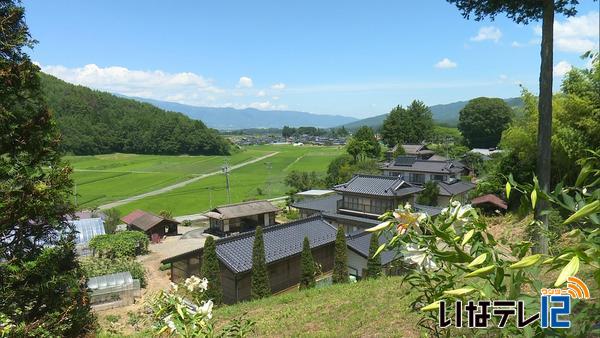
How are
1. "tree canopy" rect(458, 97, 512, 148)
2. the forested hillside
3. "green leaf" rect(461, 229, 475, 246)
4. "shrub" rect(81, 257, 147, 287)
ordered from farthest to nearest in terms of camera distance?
1. the forested hillside
2. "tree canopy" rect(458, 97, 512, 148)
3. "shrub" rect(81, 257, 147, 287)
4. "green leaf" rect(461, 229, 475, 246)

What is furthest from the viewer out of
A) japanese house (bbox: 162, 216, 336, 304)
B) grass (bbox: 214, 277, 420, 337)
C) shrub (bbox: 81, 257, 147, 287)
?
shrub (bbox: 81, 257, 147, 287)

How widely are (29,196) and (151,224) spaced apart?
21.9 metres

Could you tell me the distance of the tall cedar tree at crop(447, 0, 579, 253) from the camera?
627 cm

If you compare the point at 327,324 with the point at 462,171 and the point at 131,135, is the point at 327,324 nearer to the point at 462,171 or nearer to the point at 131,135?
the point at 462,171

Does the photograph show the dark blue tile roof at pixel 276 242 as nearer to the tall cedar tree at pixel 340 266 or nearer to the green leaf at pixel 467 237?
the tall cedar tree at pixel 340 266

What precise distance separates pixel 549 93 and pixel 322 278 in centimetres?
1267

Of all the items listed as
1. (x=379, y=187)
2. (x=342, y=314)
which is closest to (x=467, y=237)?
(x=342, y=314)

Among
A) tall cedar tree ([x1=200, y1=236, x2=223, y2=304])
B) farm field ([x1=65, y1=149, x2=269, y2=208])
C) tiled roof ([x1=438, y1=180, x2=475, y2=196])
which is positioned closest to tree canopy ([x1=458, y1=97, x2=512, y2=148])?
tiled roof ([x1=438, y1=180, x2=475, y2=196])

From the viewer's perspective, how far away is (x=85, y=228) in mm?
23641

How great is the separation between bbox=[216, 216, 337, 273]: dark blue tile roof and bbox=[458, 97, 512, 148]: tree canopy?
4643 cm

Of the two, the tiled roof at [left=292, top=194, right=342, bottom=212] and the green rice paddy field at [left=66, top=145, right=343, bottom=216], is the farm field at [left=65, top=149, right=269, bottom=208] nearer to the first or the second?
the green rice paddy field at [left=66, top=145, right=343, bottom=216]

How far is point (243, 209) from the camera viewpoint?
30.4 m

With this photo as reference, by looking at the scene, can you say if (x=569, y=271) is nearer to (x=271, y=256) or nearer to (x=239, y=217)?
(x=271, y=256)

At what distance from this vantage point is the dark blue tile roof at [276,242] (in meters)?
15.2
